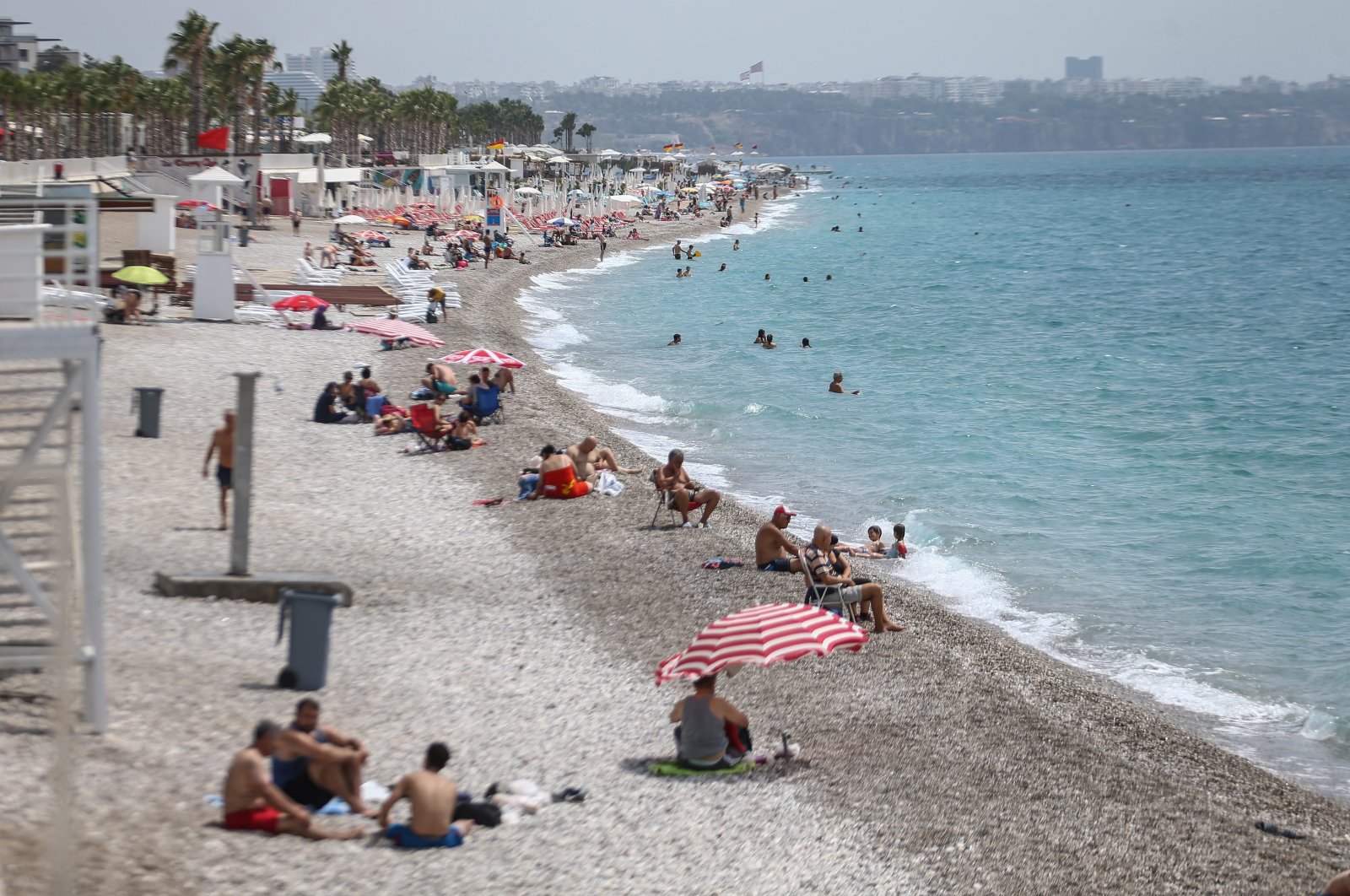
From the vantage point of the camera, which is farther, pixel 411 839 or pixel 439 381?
pixel 439 381

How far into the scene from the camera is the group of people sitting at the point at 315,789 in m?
7.65

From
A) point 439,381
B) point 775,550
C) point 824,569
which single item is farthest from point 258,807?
point 439,381

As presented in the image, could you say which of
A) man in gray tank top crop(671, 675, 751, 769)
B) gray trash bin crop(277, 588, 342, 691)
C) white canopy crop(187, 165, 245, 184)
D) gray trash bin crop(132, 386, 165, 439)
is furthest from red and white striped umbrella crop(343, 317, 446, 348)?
white canopy crop(187, 165, 245, 184)

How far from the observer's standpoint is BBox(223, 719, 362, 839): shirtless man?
7625 mm

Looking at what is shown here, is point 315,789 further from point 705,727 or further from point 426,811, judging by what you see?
point 705,727

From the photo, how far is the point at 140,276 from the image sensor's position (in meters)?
24.6

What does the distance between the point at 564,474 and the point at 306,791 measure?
953 centimetres

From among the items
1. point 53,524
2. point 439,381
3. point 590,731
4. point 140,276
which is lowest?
point 590,731

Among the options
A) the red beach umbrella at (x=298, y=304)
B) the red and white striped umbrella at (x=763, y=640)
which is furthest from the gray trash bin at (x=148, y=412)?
the red and white striped umbrella at (x=763, y=640)

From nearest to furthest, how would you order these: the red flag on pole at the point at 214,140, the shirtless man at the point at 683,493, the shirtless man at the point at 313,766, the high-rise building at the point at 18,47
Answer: the shirtless man at the point at 313,766 < the shirtless man at the point at 683,493 < the red flag on pole at the point at 214,140 < the high-rise building at the point at 18,47

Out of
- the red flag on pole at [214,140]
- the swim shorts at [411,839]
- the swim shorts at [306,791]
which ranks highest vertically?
the red flag on pole at [214,140]

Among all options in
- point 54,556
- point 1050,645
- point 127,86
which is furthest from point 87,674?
point 127,86

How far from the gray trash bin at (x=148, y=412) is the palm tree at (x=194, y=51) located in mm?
45638

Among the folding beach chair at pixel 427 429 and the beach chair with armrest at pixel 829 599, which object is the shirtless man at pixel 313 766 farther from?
the folding beach chair at pixel 427 429
